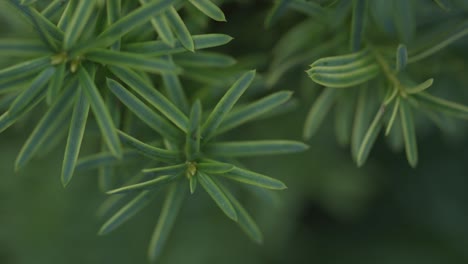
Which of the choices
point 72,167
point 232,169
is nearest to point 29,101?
point 72,167

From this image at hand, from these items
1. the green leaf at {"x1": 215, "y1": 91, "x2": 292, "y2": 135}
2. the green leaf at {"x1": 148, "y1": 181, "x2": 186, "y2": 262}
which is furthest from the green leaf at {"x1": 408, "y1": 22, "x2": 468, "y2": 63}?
the green leaf at {"x1": 148, "y1": 181, "x2": 186, "y2": 262}

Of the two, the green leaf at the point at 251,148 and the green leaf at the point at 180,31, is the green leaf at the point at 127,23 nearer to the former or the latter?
the green leaf at the point at 180,31

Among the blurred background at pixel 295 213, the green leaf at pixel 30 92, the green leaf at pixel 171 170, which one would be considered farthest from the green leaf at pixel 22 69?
the blurred background at pixel 295 213

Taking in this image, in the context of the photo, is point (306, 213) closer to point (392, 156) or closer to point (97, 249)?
point (392, 156)

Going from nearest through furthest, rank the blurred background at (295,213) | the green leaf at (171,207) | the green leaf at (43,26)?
1. the green leaf at (43,26)
2. the green leaf at (171,207)
3. the blurred background at (295,213)

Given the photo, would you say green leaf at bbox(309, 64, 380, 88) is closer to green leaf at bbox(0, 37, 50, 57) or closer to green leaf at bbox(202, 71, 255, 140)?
green leaf at bbox(202, 71, 255, 140)

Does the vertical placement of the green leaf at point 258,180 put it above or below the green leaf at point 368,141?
above
